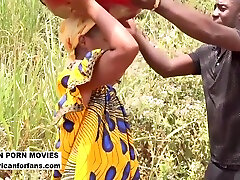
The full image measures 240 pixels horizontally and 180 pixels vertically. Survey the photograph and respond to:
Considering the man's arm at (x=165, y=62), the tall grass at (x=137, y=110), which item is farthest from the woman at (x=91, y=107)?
the tall grass at (x=137, y=110)

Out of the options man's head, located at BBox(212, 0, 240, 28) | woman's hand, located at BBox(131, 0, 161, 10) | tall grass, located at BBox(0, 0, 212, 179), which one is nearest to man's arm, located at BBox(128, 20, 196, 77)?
man's head, located at BBox(212, 0, 240, 28)

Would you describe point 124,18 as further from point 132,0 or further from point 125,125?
point 125,125

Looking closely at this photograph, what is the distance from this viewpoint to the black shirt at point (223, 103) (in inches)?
79.4

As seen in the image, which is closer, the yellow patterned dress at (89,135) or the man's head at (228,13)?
the yellow patterned dress at (89,135)

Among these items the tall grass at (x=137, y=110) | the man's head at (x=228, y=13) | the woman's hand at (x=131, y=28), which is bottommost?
the tall grass at (x=137, y=110)

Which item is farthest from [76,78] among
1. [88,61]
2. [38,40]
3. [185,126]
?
[38,40]

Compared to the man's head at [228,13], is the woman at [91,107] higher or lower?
lower

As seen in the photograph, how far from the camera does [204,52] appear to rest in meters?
2.16

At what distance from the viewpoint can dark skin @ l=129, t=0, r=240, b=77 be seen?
1672mm

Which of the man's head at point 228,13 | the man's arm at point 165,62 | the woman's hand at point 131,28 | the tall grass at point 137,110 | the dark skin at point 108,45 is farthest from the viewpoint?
the tall grass at point 137,110

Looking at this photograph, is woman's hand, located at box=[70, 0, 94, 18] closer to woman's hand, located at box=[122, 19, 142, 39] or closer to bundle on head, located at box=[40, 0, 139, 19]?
bundle on head, located at box=[40, 0, 139, 19]

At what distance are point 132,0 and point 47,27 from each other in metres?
2.22

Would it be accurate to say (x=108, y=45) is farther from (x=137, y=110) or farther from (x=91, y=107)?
(x=137, y=110)

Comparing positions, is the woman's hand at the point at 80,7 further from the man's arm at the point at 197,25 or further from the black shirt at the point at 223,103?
the black shirt at the point at 223,103
